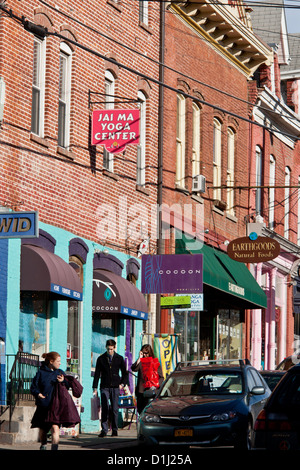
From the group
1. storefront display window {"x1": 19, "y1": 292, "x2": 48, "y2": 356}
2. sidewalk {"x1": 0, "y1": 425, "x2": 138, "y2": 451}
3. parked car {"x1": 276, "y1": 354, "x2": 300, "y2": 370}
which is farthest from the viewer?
parked car {"x1": 276, "y1": 354, "x2": 300, "y2": 370}

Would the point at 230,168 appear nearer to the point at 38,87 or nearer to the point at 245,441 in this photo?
the point at 38,87

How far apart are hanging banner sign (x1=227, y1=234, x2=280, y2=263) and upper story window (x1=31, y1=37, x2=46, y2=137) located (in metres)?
9.43

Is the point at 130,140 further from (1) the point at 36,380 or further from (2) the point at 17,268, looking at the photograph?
(1) the point at 36,380

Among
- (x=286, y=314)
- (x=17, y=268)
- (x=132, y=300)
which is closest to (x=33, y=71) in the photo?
(x=17, y=268)

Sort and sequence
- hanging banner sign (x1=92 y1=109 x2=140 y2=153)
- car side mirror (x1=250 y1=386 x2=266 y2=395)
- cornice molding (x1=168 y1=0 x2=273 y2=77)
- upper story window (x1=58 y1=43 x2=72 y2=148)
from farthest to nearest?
1. cornice molding (x1=168 y1=0 x2=273 y2=77)
2. upper story window (x1=58 y1=43 x2=72 y2=148)
3. hanging banner sign (x1=92 y1=109 x2=140 y2=153)
4. car side mirror (x1=250 y1=386 x2=266 y2=395)

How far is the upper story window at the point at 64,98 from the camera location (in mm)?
22811

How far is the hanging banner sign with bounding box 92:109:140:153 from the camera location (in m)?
22.7

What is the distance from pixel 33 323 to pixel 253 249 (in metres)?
10.2

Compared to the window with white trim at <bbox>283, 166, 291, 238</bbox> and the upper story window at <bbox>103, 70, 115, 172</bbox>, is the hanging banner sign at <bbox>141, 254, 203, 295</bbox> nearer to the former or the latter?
the upper story window at <bbox>103, 70, 115, 172</bbox>

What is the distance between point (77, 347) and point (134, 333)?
11.3 ft

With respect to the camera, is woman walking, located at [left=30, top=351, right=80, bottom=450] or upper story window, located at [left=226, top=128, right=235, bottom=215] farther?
upper story window, located at [left=226, top=128, right=235, bottom=215]

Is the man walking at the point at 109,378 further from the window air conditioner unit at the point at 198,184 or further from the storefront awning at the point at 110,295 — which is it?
the window air conditioner unit at the point at 198,184

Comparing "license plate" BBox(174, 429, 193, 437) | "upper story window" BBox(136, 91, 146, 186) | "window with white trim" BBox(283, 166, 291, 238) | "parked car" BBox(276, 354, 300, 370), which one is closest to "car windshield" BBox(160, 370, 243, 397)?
"license plate" BBox(174, 429, 193, 437)

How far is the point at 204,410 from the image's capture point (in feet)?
52.0
